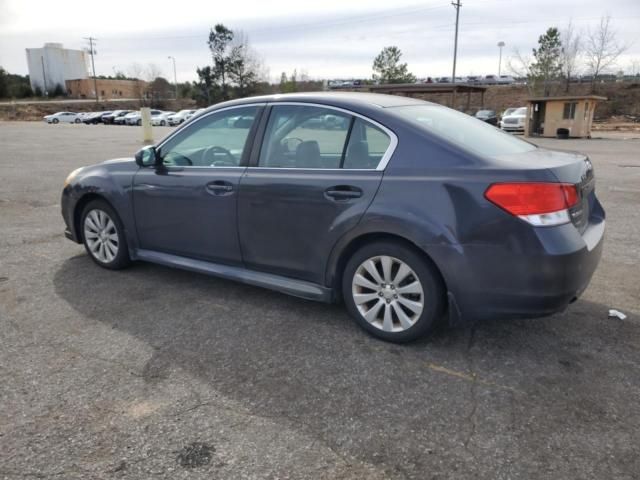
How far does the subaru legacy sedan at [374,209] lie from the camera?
10.0ft

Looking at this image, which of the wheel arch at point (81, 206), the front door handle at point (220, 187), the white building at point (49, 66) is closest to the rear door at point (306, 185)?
the front door handle at point (220, 187)

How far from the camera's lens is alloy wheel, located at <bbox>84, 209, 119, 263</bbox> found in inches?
196

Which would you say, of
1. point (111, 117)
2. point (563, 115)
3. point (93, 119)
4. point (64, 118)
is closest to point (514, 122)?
point (563, 115)

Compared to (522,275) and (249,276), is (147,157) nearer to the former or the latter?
(249,276)

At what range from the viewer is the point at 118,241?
4934 millimetres

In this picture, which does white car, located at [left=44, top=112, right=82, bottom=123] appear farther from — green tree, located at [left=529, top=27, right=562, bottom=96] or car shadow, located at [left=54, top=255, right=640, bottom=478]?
car shadow, located at [left=54, top=255, right=640, bottom=478]

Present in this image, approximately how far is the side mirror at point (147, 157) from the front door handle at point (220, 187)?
2.36 feet

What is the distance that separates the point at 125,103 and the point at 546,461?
86440 millimetres

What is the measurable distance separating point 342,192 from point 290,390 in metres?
1.32

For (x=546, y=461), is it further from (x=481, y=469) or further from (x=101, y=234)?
(x=101, y=234)

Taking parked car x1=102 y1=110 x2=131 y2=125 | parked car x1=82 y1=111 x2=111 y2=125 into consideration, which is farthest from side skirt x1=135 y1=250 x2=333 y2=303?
parked car x1=82 y1=111 x2=111 y2=125

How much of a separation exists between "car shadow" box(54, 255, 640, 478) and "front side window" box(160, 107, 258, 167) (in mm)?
1136

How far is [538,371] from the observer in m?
3.19

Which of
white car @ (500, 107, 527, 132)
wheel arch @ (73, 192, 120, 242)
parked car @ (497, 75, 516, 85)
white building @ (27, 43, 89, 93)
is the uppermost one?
white building @ (27, 43, 89, 93)
